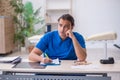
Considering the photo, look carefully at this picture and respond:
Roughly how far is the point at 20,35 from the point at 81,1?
6.65ft

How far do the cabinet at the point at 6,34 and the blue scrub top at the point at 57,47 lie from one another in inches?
131

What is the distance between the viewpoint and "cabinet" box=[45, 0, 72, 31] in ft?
22.8

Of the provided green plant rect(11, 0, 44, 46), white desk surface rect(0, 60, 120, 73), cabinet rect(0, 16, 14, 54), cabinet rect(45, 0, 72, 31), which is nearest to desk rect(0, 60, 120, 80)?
white desk surface rect(0, 60, 120, 73)

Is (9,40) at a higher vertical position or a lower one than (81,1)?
lower

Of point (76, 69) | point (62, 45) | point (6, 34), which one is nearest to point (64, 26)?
point (62, 45)

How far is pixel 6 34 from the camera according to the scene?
19.0ft

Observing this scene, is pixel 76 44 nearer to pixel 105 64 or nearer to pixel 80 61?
pixel 80 61

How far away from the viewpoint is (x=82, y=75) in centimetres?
201

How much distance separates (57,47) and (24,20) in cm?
422

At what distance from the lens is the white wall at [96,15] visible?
695 centimetres

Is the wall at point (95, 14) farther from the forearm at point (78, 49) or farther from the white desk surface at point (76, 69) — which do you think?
the white desk surface at point (76, 69)

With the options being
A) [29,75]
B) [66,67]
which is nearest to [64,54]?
[66,67]

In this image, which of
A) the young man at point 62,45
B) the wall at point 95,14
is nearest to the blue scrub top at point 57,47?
the young man at point 62,45

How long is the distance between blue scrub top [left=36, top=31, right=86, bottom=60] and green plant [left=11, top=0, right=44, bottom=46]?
3.82 meters
